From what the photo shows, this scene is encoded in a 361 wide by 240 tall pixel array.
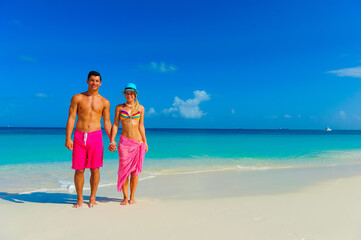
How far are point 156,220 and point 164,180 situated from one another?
10.0 feet

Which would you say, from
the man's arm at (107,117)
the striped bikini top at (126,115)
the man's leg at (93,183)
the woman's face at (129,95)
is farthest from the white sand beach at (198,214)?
the woman's face at (129,95)

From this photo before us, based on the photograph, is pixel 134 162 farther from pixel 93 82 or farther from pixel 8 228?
pixel 8 228

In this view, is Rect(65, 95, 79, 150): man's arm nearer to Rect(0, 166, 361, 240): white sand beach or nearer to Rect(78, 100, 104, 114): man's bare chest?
Rect(78, 100, 104, 114): man's bare chest

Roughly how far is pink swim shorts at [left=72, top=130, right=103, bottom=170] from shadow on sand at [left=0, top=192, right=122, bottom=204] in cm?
75

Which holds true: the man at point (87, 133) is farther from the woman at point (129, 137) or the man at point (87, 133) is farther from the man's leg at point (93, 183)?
the woman at point (129, 137)

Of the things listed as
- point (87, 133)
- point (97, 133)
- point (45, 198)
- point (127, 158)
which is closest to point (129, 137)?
point (127, 158)

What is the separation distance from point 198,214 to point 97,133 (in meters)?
1.90

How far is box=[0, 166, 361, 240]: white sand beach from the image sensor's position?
2.92 metres

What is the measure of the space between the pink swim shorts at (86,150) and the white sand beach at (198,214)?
640mm

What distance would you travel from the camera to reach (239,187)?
17.7 ft

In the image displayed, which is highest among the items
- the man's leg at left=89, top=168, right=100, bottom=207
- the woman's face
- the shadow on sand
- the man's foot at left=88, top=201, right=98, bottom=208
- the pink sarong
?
the woman's face

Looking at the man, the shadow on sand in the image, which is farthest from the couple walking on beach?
the shadow on sand

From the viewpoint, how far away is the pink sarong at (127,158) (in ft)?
13.3

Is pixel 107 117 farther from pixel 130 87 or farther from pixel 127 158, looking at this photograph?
pixel 127 158
